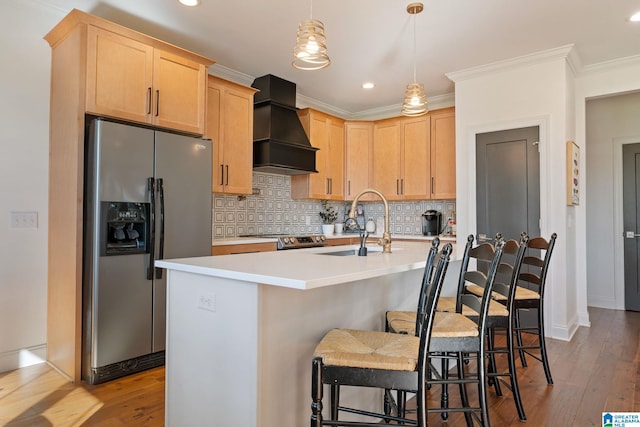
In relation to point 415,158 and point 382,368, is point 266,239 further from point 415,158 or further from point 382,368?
point 382,368

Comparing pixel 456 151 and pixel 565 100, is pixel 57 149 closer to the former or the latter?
pixel 456 151

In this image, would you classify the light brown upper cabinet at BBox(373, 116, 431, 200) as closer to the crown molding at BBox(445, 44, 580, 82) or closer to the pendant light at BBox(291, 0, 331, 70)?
the crown molding at BBox(445, 44, 580, 82)

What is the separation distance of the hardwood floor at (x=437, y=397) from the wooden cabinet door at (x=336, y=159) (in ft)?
10.1

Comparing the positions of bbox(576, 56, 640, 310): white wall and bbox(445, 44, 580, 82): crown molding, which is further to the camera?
bbox(576, 56, 640, 310): white wall

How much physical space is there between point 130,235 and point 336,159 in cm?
311

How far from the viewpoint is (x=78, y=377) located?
2.63 metres

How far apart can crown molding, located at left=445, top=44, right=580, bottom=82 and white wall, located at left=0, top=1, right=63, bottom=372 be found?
3.76 meters

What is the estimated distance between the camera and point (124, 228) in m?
2.77

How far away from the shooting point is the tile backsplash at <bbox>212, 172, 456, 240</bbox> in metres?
4.32

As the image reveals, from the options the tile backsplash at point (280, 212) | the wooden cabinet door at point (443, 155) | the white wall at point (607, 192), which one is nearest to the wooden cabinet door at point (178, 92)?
the tile backsplash at point (280, 212)

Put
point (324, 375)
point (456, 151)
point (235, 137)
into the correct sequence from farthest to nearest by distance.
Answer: point (456, 151) → point (235, 137) → point (324, 375)

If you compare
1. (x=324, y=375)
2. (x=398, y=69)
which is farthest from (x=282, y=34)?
(x=324, y=375)

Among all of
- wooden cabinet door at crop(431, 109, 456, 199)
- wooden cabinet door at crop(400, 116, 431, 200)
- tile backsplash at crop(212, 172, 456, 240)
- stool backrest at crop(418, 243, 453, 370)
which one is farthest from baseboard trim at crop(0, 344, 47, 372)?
wooden cabinet door at crop(431, 109, 456, 199)

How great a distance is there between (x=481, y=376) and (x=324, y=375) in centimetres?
85
